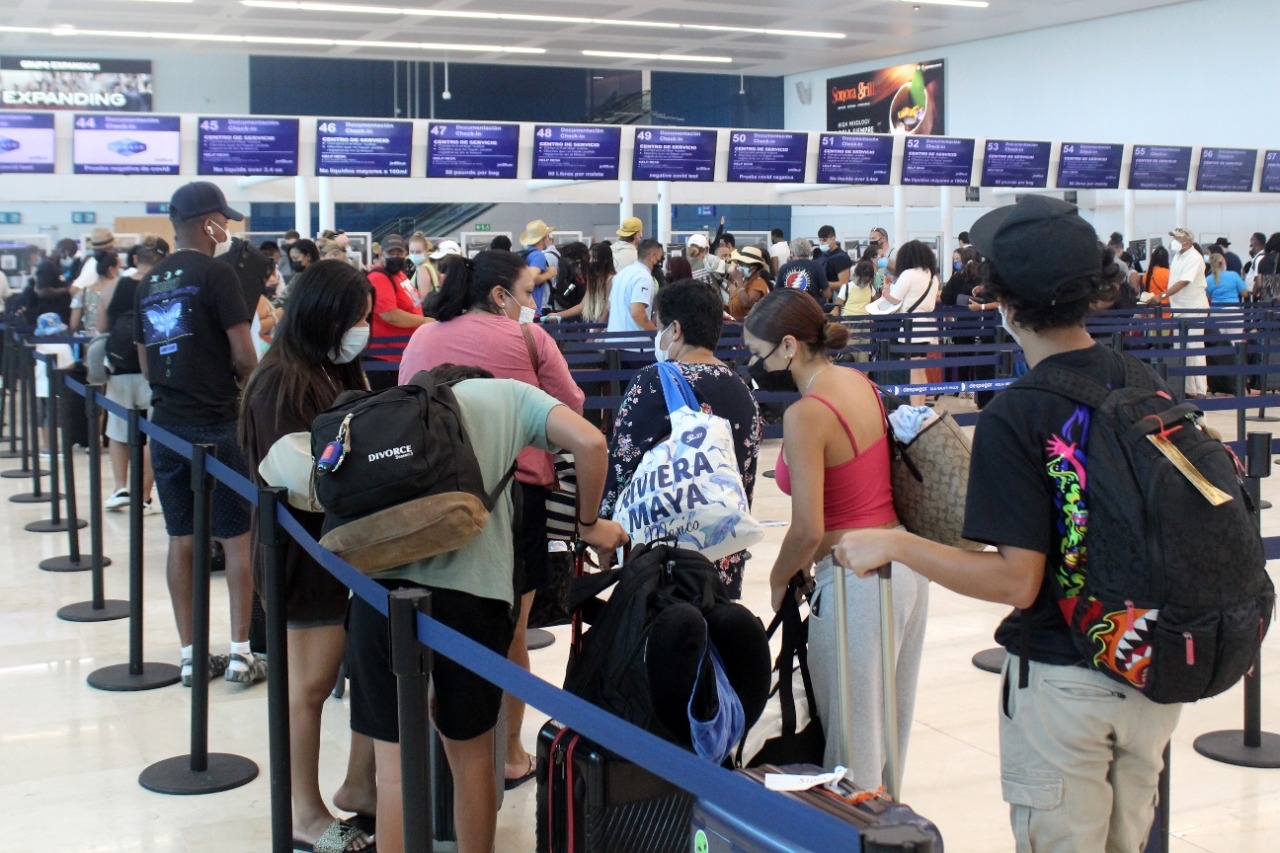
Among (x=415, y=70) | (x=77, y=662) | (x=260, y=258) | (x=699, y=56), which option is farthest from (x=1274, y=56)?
(x=77, y=662)

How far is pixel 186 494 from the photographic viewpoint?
4508 millimetres

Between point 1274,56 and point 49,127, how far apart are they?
717 inches

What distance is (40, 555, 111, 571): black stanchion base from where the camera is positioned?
6.57m

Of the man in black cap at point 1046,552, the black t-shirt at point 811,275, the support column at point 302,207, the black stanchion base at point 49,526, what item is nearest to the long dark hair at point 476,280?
the man in black cap at point 1046,552

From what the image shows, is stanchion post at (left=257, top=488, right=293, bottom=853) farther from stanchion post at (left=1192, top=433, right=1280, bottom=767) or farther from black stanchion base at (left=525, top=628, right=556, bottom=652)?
stanchion post at (left=1192, top=433, right=1280, bottom=767)

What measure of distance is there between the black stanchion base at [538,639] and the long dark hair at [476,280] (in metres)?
1.87

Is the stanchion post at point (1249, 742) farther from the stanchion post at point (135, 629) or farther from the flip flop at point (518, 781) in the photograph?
the stanchion post at point (135, 629)

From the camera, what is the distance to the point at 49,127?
42.3ft

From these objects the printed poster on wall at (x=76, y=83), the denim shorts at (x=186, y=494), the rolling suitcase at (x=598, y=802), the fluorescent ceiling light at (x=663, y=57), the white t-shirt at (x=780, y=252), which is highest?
the fluorescent ceiling light at (x=663, y=57)

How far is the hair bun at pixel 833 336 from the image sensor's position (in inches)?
121

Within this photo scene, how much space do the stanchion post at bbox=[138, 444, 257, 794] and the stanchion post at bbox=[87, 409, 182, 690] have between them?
0.70 metres

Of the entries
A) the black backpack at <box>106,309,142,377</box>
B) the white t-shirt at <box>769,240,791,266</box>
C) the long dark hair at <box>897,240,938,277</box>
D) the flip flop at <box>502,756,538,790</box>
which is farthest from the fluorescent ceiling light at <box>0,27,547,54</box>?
the flip flop at <box>502,756,538,790</box>

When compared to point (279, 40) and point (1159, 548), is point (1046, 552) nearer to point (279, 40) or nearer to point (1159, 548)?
point (1159, 548)

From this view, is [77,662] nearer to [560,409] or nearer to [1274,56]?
[560,409]
